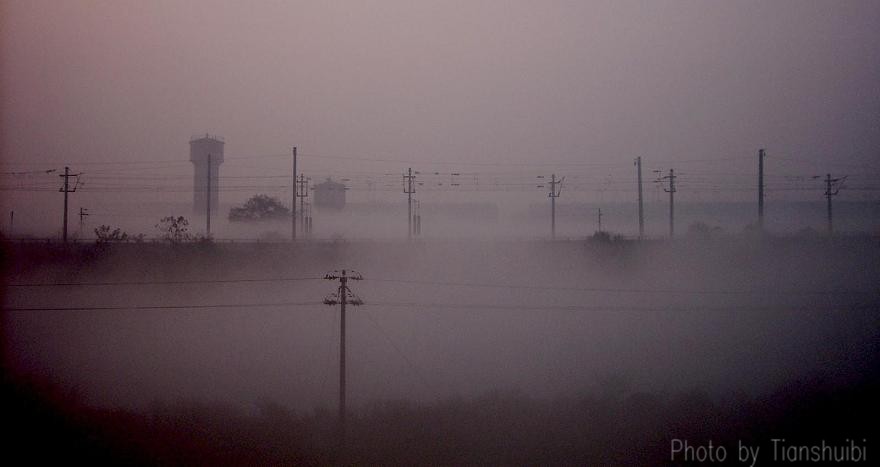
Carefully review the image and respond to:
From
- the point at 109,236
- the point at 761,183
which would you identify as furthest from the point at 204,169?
the point at 761,183

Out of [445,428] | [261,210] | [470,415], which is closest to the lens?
[445,428]

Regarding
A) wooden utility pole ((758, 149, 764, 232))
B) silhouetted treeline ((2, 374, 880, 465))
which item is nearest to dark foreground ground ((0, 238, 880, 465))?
silhouetted treeline ((2, 374, 880, 465))

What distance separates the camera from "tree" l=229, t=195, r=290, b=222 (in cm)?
1959

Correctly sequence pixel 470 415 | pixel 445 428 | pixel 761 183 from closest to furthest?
pixel 445 428
pixel 470 415
pixel 761 183

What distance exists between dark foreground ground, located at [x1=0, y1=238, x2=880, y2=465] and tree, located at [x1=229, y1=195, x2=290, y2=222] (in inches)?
153

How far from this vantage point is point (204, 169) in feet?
54.0

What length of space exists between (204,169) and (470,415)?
1121cm

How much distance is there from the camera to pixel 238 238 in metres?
16.2

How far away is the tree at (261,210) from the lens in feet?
64.3

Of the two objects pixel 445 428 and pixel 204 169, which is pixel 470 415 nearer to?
pixel 445 428

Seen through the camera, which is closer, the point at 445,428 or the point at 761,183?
the point at 445,428

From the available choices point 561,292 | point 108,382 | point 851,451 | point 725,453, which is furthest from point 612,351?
point 108,382

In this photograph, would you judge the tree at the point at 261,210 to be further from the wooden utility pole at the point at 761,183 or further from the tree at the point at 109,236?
A: the wooden utility pole at the point at 761,183

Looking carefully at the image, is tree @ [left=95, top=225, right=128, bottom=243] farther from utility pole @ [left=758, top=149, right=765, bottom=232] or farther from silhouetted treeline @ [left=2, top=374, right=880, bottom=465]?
utility pole @ [left=758, top=149, right=765, bottom=232]
